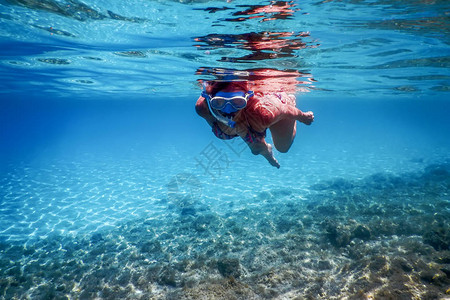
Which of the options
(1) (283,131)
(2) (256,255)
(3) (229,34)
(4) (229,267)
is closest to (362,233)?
(2) (256,255)

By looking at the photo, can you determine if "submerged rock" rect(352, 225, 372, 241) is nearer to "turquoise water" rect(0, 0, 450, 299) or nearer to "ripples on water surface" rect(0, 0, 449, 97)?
"turquoise water" rect(0, 0, 450, 299)

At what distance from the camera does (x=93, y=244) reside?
30.4 ft

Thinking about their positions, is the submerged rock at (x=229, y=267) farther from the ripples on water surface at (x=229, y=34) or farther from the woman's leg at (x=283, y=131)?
the ripples on water surface at (x=229, y=34)

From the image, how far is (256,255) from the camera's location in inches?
296

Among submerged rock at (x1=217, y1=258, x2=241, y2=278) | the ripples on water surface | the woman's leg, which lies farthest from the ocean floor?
the ripples on water surface

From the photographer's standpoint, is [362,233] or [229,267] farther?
[362,233]

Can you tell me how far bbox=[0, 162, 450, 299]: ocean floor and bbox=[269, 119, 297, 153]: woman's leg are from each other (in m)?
3.55

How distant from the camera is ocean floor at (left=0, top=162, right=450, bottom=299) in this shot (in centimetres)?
566

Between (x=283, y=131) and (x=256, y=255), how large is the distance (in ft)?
13.6

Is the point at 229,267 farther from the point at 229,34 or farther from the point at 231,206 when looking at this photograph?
the point at 229,34

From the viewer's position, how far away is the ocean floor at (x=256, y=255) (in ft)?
→ 18.6

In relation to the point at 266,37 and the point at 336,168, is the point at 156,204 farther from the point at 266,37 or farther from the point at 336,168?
the point at 336,168

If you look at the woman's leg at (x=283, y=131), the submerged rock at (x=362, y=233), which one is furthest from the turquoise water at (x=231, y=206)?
the woman's leg at (x=283, y=131)

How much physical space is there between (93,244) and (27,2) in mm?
8499
